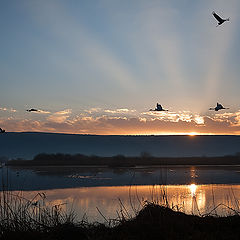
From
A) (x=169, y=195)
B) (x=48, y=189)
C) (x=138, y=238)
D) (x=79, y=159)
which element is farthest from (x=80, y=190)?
(x=79, y=159)

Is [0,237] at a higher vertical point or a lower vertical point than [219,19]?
lower

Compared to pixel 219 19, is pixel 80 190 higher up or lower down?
lower down

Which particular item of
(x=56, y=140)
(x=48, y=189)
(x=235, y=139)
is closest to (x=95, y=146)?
(x=56, y=140)

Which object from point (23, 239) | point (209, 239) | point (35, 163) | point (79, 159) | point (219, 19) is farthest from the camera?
point (79, 159)

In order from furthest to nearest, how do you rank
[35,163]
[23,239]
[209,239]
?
[35,163] < [23,239] < [209,239]

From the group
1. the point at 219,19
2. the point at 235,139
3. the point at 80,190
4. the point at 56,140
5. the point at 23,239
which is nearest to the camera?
the point at 23,239

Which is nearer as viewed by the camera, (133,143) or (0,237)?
(0,237)

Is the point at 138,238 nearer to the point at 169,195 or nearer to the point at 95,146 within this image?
the point at 169,195

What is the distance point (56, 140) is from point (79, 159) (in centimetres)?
4053

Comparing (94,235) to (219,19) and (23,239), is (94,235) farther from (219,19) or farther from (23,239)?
(219,19)

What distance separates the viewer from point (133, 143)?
86125 millimetres

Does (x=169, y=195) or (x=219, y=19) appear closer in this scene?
(x=219, y=19)

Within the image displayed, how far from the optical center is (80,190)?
16.4m

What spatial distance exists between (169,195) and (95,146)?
6942 cm
